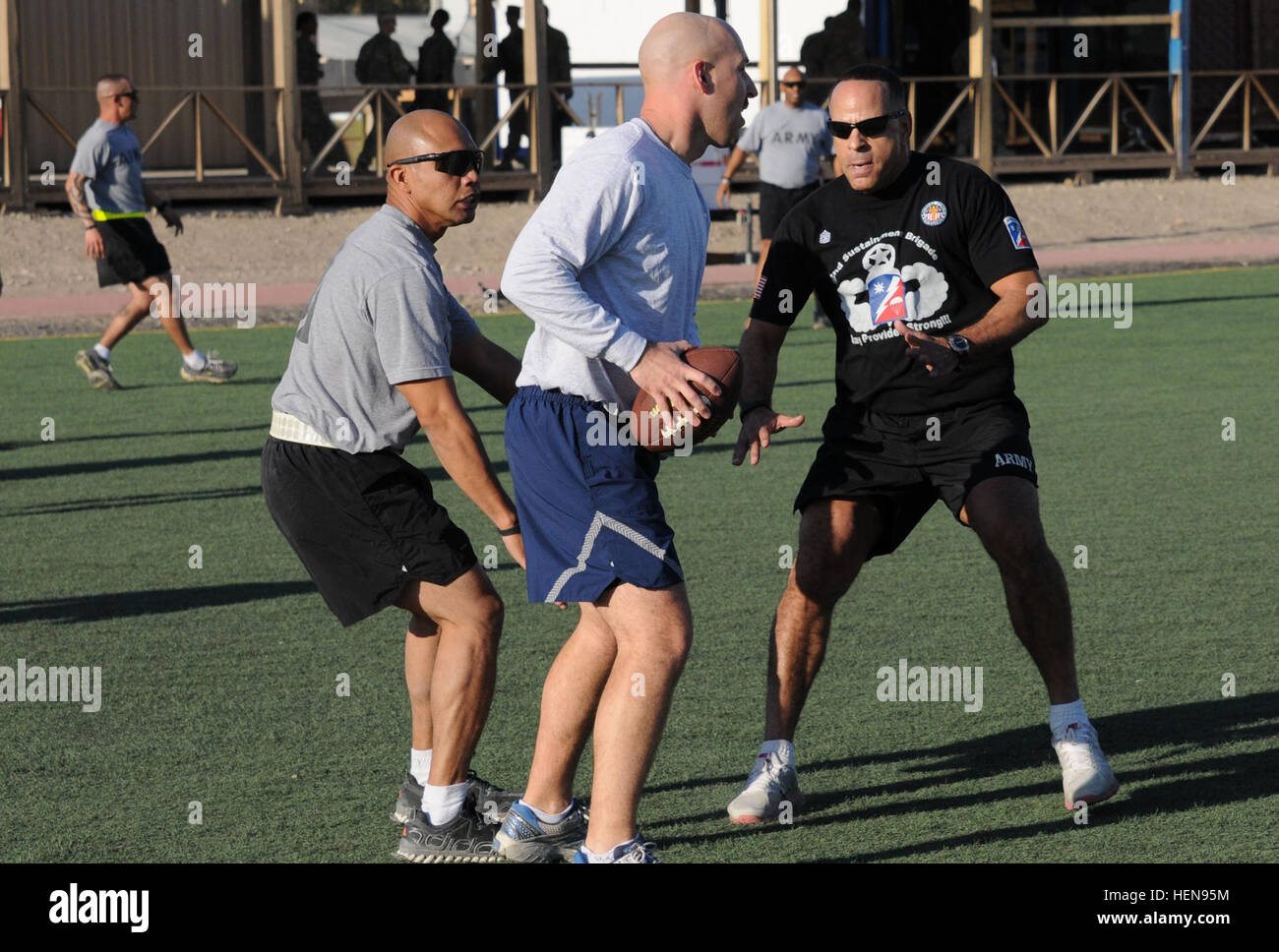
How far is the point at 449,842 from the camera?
4.72 metres

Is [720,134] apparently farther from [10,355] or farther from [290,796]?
[10,355]

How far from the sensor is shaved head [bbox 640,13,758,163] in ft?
14.0

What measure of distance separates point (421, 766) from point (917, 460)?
5.24 ft

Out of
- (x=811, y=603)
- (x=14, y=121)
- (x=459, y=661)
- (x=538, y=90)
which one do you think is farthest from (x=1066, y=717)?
(x=538, y=90)

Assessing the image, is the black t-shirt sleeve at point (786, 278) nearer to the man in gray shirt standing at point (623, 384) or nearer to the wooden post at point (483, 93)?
the man in gray shirt standing at point (623, 384)

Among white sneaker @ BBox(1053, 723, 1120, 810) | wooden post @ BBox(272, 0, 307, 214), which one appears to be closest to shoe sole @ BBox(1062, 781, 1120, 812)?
white sneaker @ BBox(1053, 723, 1120, 810)

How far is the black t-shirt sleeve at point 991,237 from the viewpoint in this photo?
202 inches

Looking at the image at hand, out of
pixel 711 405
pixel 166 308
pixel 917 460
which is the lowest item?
pixel 917 460

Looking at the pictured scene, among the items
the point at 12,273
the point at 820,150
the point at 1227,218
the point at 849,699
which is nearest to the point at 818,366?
the point at 820,150

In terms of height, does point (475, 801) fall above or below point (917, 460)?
below

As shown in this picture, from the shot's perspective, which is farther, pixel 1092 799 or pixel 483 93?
pixel 483 93

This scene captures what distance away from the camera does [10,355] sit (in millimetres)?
16062

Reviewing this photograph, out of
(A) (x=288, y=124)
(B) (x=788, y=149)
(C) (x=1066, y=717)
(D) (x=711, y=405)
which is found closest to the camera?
(D) (x=711, y=405)

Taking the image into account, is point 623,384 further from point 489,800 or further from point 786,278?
point 489,800
